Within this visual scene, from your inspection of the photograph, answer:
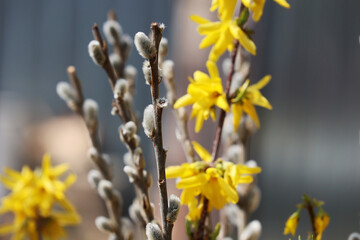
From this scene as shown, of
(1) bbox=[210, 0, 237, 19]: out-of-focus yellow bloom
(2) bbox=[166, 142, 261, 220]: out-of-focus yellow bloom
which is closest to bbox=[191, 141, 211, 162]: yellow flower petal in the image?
(2) bbox=[166, 142, 261, 220]: out-of-focus yellow bloom

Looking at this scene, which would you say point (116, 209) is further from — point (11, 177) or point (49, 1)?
point (49, 1)

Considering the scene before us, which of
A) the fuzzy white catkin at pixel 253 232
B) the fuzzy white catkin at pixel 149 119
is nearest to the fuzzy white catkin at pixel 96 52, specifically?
the fuzzy white catkin at pixel 149 119

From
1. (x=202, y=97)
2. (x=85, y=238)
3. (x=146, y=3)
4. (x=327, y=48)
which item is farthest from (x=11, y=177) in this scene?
(x=146, y=3)

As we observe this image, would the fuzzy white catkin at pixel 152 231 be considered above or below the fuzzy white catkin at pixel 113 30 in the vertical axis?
below

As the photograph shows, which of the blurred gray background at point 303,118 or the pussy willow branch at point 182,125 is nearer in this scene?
the pussy willow branch at point 182,125

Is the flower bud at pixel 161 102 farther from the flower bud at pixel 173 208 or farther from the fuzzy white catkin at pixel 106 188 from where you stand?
the fuzzy white catkin at pixel 106 188

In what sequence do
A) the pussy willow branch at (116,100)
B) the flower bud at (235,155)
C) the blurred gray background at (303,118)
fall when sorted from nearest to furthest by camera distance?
the pussy willow branch at (116,100), the flower bud at (235,155), the blurred gray background at (303,118)
